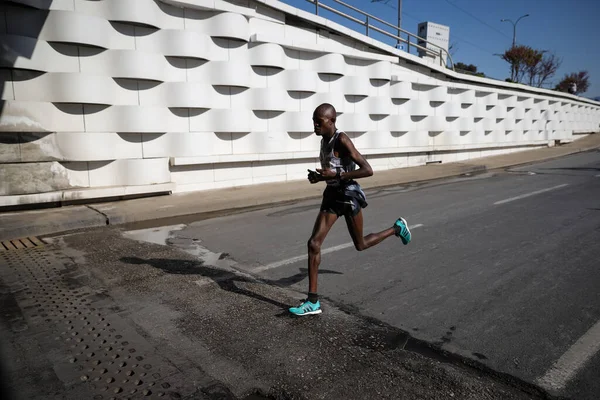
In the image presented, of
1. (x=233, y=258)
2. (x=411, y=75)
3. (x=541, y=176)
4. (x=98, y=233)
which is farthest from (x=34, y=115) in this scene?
(x=541, y=176)

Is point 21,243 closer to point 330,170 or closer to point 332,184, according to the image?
point 332,184

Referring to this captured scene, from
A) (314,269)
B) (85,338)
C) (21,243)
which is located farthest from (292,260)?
(21,243)

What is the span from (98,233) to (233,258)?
2823 mm

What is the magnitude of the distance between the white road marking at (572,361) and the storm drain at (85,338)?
226 cm

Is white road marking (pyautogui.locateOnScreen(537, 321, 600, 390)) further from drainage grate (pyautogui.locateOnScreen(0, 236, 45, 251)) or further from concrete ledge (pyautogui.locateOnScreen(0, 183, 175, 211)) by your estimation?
concrete ledge (pyautogui.locateOnScreen(0, 183, 175, 211))

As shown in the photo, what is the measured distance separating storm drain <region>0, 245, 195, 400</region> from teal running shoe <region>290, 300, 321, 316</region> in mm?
1154

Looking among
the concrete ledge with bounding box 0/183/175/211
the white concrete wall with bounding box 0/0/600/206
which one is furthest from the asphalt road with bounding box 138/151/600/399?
the white concrete wall with bounding box 0/0/600/206

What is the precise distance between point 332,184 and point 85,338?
93.4 inches

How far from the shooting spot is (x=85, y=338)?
346cm

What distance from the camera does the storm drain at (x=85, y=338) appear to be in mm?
2801

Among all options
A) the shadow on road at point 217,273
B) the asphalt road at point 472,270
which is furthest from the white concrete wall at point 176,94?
the shadow on road at point 217,273

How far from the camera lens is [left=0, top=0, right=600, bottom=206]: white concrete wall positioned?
8.20 meters

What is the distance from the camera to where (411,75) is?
15.7 m

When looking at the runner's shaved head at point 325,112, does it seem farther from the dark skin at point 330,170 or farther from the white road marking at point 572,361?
the white road marking at point 572,361
